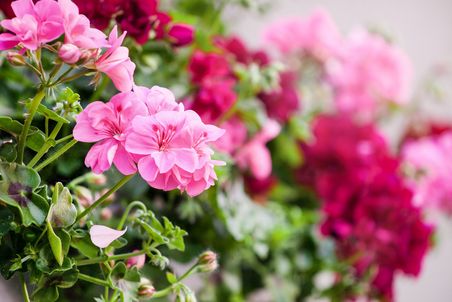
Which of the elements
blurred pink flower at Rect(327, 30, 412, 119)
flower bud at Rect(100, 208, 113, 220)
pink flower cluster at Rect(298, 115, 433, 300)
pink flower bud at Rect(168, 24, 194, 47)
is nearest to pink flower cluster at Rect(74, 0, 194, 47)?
pink flower bud at Rect(168, 24, 194, 47)

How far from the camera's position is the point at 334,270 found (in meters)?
0.73

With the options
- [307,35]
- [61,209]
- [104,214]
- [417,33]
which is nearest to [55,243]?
[61,209]

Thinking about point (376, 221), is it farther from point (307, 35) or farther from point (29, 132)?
point (29, 132)

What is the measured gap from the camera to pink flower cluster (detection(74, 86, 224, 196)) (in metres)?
0.34

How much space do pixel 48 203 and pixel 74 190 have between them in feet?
0.23

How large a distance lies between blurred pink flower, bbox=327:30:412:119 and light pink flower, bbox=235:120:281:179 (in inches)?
9.2

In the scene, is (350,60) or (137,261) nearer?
(137,261)

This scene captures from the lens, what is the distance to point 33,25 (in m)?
0.33

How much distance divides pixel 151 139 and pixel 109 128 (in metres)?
0.03

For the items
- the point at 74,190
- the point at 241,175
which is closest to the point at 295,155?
the point at 241,175

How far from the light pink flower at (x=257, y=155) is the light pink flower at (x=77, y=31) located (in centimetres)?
35

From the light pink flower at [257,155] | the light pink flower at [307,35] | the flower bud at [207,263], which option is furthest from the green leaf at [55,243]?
the light pink flower at [307,35]

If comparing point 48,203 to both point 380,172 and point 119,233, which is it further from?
point 380,172

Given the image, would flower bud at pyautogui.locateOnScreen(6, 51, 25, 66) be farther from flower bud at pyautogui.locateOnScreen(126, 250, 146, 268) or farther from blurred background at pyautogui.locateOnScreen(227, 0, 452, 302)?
blurred background at pyautogui.locateOnScreen(227, 0, 452, 302)
